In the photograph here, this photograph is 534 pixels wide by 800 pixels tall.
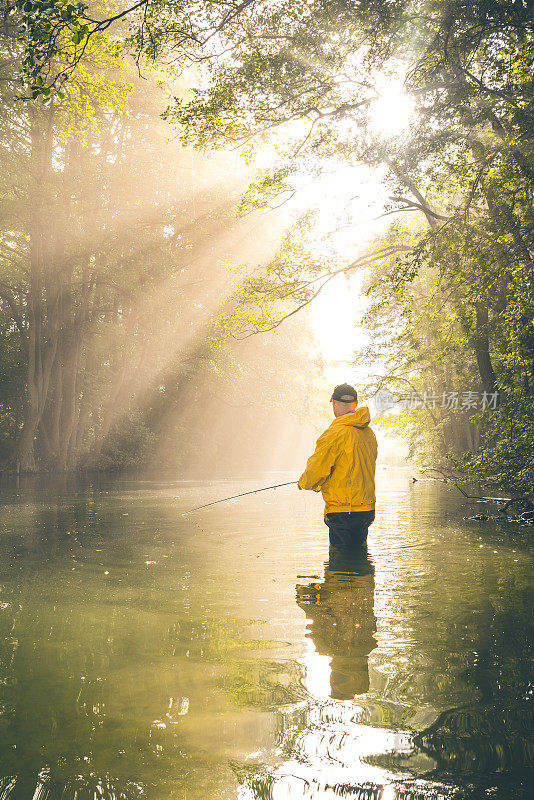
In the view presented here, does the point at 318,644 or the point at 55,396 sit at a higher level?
the point at 55,396

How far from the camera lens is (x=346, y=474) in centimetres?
742

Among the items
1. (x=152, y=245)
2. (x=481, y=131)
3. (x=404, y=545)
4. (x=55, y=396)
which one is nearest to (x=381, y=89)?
(x=481, y=131)

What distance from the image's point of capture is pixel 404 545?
9.61 m

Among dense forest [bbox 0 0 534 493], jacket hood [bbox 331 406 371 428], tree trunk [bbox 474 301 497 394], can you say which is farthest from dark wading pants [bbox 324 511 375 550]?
tree trunk [bbox 474 301 497 394]

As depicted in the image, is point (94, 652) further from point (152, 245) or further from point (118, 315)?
point (118, 315)

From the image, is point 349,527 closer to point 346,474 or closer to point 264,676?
point 346,474

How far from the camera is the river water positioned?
2.61 m

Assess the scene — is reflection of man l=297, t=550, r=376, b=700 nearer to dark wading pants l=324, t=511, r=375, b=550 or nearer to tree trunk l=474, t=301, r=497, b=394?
dark wading pants l=324, t=511, r=375, b=550

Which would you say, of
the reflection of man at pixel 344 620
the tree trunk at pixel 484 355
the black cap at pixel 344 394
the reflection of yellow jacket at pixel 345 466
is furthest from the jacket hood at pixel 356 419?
the tree trunk at pixel 484 355

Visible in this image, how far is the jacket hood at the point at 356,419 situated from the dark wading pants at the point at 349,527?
3.23ft

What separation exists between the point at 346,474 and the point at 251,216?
1031 inches

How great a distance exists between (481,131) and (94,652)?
1293cm

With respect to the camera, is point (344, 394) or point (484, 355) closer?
point (344, 394)

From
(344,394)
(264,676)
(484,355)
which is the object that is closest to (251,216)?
(484,355)
